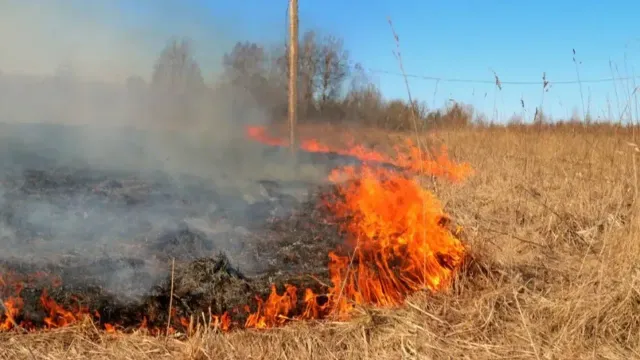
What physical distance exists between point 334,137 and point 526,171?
508cm

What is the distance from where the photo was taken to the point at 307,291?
12.5ft

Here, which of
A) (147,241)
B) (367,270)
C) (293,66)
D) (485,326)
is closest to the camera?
(485,326)

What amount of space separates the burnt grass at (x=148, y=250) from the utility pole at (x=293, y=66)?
2907 millimetres

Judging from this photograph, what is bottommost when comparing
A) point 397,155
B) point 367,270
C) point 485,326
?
point 485,326

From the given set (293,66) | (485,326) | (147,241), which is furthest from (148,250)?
(293,66)

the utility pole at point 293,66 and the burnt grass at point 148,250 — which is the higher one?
the utility pole at point 293,66

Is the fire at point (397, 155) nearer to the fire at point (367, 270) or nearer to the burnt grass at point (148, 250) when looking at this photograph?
the fire at point (367, 270)

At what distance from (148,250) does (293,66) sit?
17.2 ft

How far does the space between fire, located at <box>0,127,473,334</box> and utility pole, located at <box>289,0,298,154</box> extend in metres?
3.41

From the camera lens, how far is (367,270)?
395 centimetres

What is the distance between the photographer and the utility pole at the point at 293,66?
8.65 m

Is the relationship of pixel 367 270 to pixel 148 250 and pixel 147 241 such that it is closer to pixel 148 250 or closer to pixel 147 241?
pixel 148 250

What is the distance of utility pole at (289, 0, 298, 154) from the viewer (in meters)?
8.65

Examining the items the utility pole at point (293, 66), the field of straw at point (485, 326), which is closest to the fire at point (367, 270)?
the field of straw at point (485, 326)
